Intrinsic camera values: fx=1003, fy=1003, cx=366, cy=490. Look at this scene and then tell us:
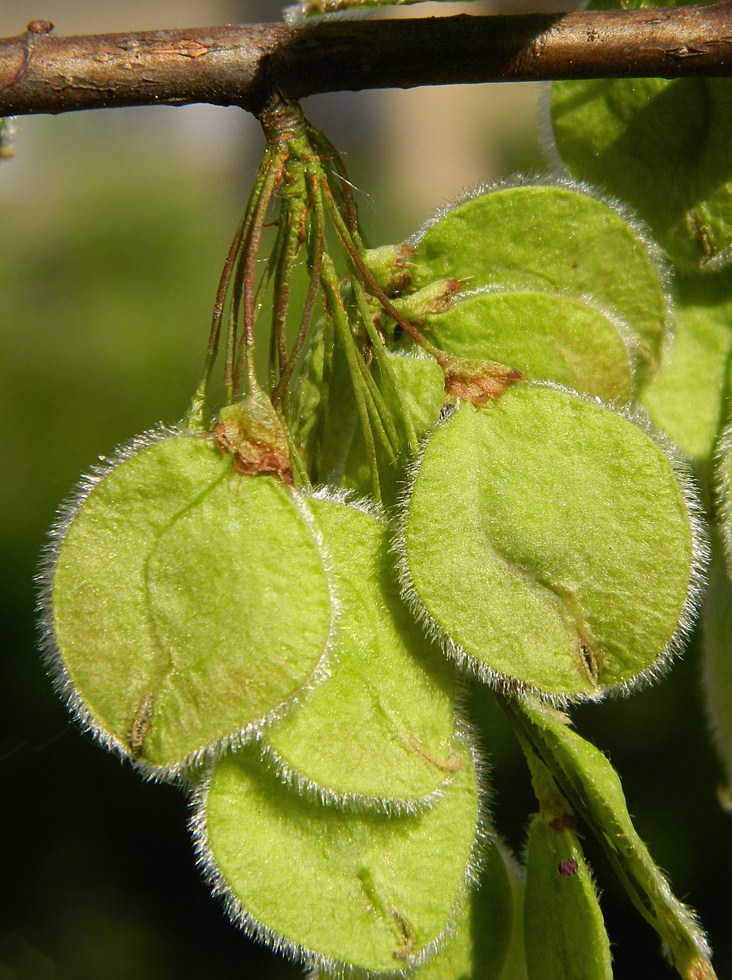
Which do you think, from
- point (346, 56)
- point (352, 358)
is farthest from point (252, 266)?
point (346, 56)

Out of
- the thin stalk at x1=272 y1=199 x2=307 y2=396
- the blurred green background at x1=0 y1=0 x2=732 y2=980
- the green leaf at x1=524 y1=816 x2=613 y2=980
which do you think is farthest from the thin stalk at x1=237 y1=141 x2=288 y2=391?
the blurred green background at x1=0 y1=0 x2=732 y2=980

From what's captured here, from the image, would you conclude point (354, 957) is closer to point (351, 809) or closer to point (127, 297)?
point (351, 809)

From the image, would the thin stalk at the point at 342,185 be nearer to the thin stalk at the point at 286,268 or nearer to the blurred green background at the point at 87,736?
the thin stalk at the point at 286,268

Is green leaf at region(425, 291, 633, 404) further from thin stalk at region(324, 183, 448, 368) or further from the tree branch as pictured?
the tree branch

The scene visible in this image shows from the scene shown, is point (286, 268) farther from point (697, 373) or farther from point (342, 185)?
point (697, 373)

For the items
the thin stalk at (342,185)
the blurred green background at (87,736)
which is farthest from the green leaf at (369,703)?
the blurred green background at (87,736)

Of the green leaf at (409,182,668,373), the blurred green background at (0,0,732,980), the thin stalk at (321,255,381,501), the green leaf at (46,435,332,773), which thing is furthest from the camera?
the blurred green background at (0,0,732,980)

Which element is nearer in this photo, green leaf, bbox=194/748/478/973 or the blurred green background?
green leaf, bbox=194/748/478/973
